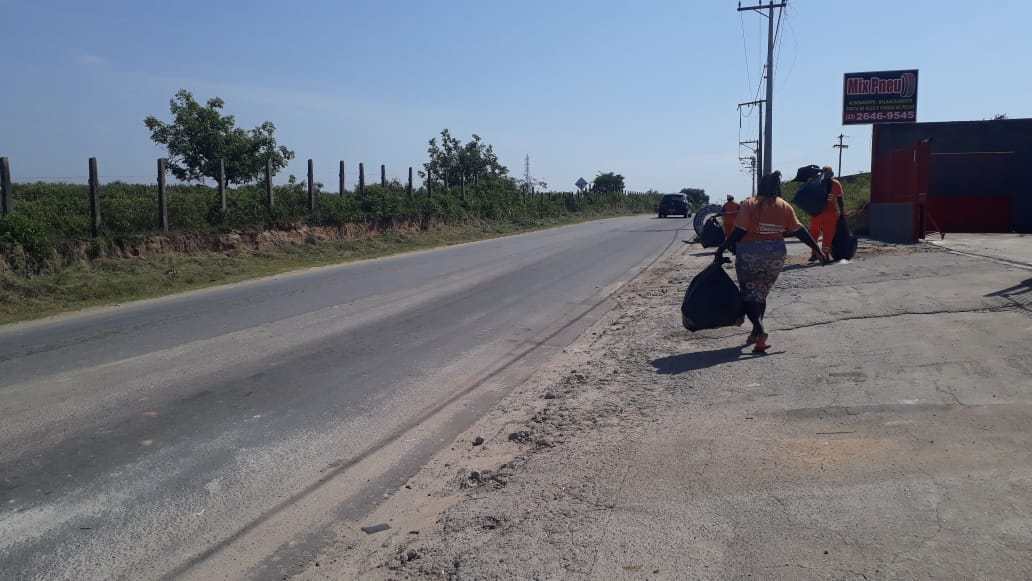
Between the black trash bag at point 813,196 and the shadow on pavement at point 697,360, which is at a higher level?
the black trash bag at point 813,196

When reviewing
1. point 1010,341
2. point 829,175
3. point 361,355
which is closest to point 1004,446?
point 1010,341

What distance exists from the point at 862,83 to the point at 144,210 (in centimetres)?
2522

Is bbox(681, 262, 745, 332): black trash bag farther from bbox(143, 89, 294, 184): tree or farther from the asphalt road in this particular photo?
bbox(143, 89, 294, 184): tree

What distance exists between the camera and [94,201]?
711 inches

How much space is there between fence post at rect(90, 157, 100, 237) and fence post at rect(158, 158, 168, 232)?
5.01 ft

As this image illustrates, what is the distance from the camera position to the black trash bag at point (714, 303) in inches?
313

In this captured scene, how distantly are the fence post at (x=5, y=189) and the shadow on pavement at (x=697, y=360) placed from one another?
45.3 ft

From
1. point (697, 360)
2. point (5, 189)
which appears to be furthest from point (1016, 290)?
point (5, 189)

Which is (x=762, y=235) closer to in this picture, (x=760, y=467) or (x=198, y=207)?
(x=760, y=467)

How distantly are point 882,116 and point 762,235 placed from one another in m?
27.4

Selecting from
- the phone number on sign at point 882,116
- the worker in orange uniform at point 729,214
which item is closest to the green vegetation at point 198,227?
the worker in orange uniform at point 729,214

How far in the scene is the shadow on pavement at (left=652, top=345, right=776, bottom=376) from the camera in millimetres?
7527

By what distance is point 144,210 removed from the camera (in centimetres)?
2003

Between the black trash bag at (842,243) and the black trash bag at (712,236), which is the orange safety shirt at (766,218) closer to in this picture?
the black trash bag at (712,236)
